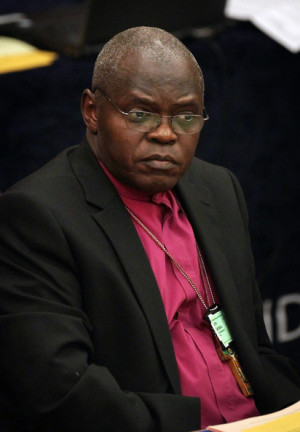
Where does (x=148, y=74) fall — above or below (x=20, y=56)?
above

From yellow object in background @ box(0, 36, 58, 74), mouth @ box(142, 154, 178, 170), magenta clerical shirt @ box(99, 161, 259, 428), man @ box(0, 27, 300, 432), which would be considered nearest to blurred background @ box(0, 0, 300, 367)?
yellow object in background @ box(0, 36, 58, 74)

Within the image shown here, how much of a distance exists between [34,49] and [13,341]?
147 cm

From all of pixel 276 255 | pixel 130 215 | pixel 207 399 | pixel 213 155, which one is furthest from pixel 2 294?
pixel 276 255

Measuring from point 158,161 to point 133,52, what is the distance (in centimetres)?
26

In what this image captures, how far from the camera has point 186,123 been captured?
222cm

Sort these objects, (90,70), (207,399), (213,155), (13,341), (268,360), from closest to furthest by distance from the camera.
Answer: (13,341)
(207,399)
(268,360)
(90,70)
(213,155)

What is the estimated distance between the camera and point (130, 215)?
232cm

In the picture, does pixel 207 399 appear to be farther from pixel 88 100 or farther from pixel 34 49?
pixel 34 49

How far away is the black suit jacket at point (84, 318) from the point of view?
2.05 metres

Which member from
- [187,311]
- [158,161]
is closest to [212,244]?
[187,311]

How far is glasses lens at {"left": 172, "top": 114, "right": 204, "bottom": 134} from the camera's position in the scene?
221 cm

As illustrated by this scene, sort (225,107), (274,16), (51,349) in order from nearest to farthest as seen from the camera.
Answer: (51,349) → (225,107) → (274,16)

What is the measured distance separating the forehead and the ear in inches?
4.2

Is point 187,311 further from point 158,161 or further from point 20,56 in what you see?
point 20,56
